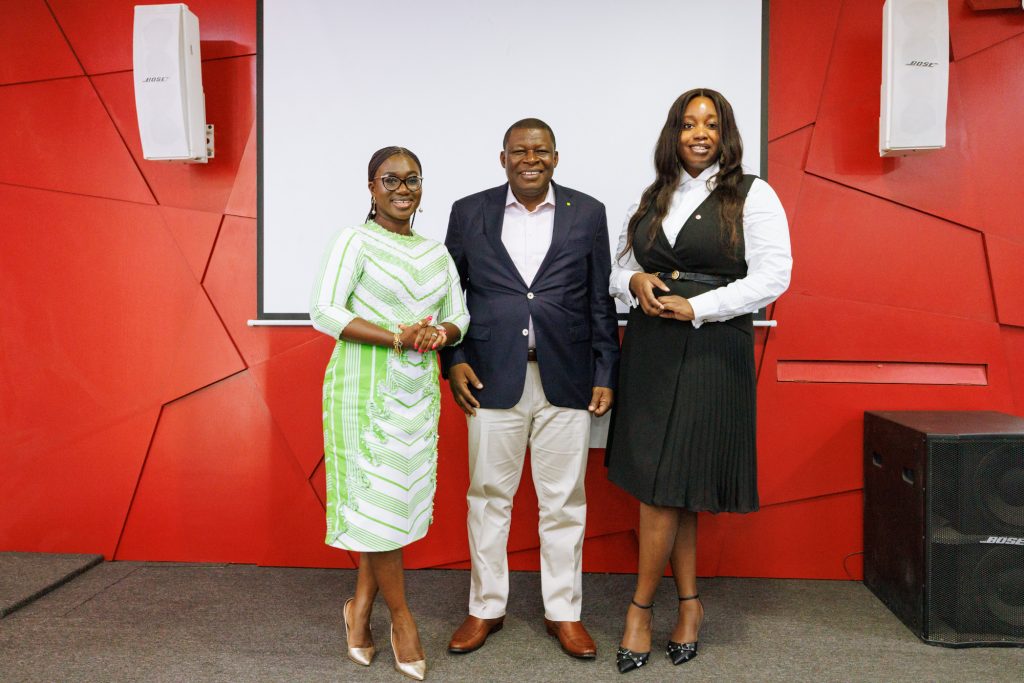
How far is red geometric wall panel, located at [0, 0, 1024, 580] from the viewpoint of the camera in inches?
113

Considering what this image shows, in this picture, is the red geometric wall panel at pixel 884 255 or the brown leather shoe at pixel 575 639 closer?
the brown leather shoe at pixel 575 639

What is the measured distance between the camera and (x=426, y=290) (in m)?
2.18

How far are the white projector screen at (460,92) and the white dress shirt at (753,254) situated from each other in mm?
744

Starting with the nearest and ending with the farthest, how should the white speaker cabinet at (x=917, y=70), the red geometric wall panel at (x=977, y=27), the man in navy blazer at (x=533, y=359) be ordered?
the man in navy blazer at (x=533, y=359), the white speaker cabinet at (x=917, y=70), the red geometric wall panel at (x=977, y=27)

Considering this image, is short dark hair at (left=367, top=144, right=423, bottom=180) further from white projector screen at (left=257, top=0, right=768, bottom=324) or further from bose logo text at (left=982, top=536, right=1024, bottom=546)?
bose logo text at (left=982, top=536, right=1024, bottom=546)

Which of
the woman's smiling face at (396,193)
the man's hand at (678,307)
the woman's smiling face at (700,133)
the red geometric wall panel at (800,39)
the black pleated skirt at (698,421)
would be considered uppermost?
the red geometric wall panel at (800,39)

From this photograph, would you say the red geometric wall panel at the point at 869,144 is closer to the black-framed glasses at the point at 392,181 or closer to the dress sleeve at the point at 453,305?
the dress sleeve at the point at 453,305

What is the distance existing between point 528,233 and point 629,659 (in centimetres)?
138

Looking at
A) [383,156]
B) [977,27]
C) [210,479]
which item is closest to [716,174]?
[383,156]

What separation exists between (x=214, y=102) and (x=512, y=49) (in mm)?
1298

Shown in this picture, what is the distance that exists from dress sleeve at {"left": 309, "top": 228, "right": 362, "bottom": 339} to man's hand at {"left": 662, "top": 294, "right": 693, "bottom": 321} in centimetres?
92

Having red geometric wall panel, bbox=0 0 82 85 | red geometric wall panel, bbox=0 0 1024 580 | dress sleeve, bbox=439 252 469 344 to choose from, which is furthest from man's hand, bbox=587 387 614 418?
red geometric wall panel, bbox=0 0 82 85

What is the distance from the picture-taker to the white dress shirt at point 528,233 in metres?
2.34

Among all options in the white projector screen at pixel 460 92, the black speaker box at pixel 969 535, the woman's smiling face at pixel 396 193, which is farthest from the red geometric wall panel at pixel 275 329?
the woman's smiling face at pixel 396 193
